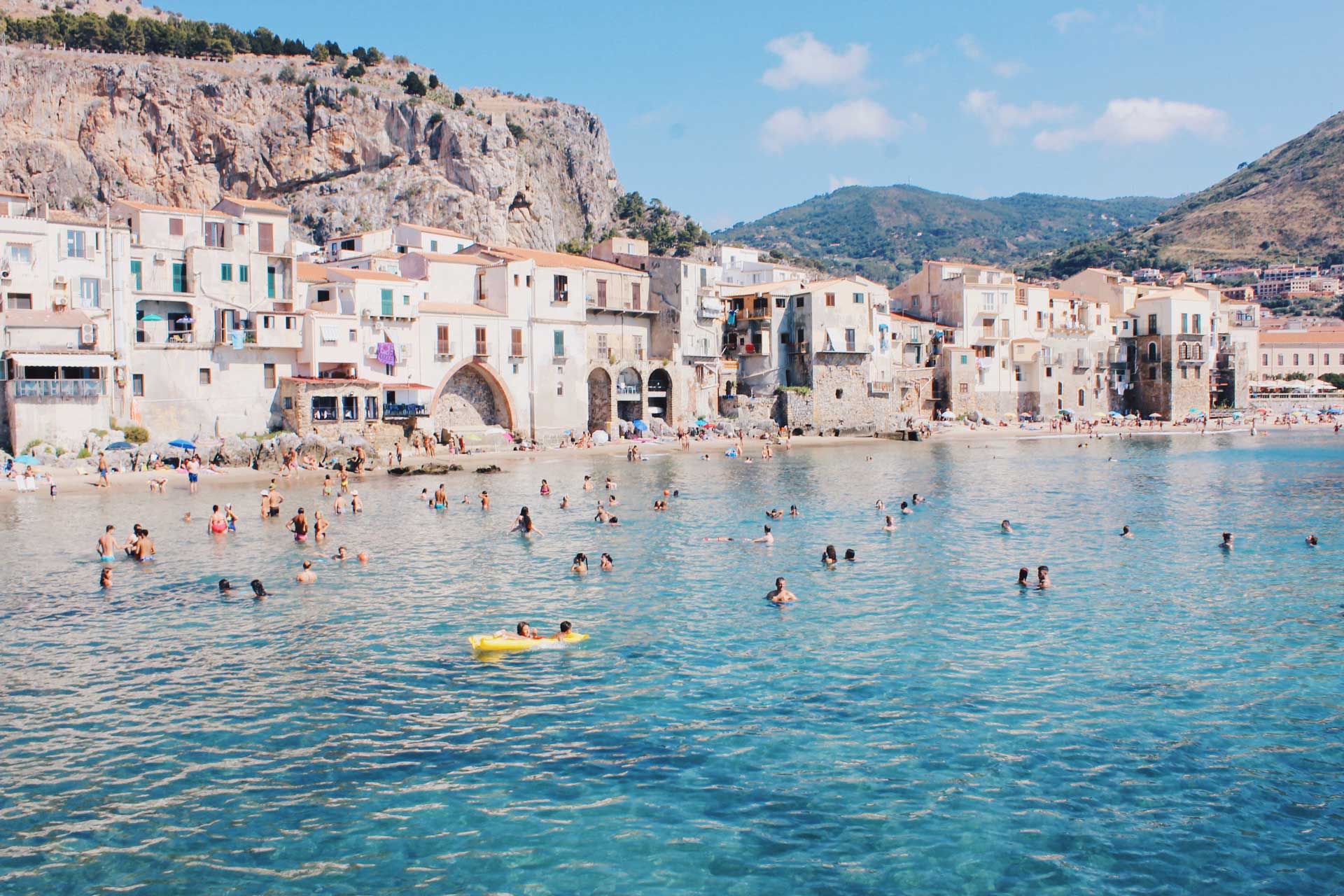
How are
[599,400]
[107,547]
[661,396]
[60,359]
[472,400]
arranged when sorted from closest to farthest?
[107,547] → [60,359] → [472,400] → [599,400] → [661,396]

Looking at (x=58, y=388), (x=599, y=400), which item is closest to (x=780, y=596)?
(x=58, y=388)

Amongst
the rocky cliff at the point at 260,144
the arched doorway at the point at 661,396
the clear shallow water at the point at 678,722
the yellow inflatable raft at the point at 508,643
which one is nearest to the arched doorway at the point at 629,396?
the arched doorway at the point at 661,396

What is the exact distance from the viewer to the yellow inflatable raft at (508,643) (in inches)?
792

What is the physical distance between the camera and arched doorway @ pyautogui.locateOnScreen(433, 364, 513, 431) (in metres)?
62.8

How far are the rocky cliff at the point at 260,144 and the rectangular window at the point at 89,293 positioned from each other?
4223cm

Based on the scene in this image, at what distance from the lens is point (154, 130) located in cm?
9338

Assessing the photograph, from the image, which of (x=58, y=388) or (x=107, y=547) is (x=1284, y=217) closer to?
(x=58, y=388)

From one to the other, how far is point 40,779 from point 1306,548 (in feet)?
104

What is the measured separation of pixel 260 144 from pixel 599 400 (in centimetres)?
4814

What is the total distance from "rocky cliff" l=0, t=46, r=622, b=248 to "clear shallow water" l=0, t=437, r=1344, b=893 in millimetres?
69737

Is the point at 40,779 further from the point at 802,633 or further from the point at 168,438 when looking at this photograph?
the point at 168,438

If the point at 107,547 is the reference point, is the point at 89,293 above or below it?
above

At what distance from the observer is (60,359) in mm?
47562

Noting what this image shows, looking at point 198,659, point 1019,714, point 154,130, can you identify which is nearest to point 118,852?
point 198,659
